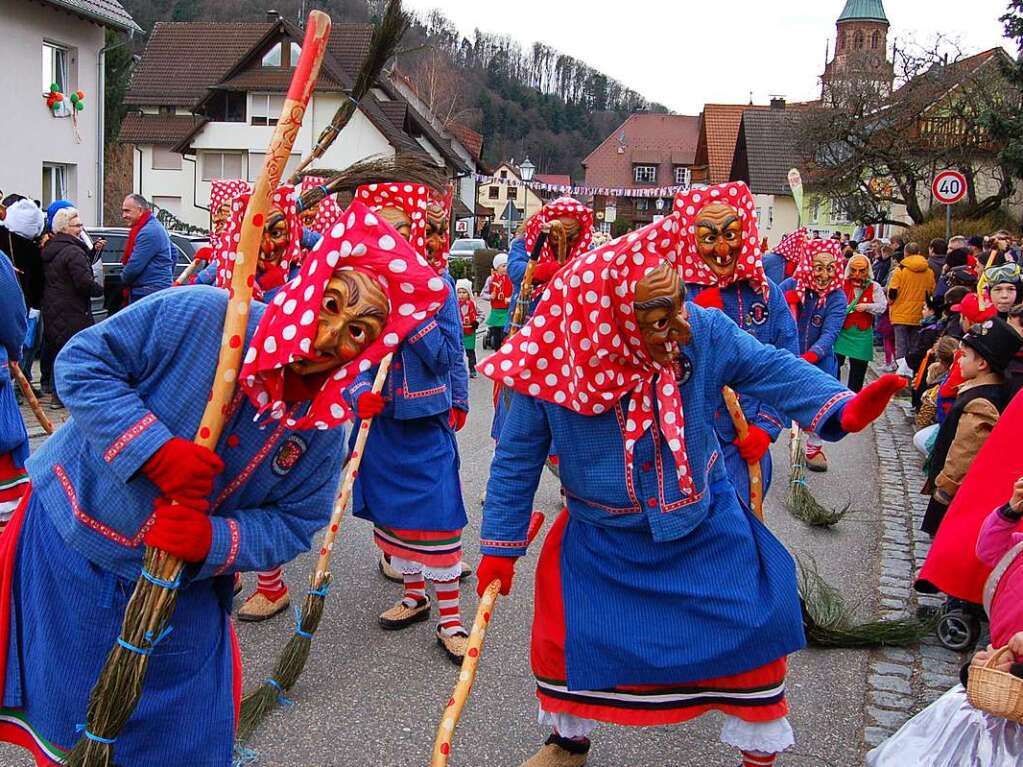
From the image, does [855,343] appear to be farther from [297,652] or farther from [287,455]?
[287,455]

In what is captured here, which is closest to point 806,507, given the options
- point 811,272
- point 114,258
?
point 811,272

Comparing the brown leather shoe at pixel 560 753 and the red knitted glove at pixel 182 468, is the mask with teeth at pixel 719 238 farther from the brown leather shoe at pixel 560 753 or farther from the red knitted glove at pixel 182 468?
the red knitted glove at pixel 182 468

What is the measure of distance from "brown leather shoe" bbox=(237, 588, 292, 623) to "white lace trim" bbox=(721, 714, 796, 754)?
8.24 feet

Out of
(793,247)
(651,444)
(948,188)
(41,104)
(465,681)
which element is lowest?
(465,681)

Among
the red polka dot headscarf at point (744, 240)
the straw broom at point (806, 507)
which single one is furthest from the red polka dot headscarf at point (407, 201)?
the straw broom at point (806, 507)

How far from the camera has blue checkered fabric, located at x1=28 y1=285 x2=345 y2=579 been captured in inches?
97.8

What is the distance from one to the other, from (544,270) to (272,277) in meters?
2.77

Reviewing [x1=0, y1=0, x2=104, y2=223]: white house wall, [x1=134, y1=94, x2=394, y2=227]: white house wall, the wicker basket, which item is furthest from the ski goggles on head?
[x1=134, y1=94, x2=394, y2=227]: white house wall

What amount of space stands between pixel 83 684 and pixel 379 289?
3.87 feet

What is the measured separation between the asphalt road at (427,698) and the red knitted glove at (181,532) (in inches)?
63.9

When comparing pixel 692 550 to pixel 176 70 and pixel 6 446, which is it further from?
pixel 176 70

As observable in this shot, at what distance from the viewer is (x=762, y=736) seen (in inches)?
135

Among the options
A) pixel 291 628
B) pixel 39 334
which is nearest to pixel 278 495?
pixel 291 628

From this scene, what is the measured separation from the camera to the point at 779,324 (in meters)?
5.65
